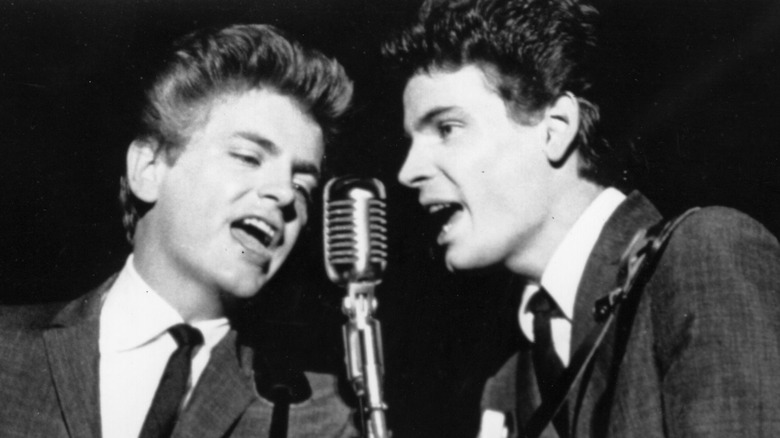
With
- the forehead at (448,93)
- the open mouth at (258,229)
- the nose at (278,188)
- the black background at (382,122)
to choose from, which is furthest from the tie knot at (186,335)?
the forehead at (448,93)

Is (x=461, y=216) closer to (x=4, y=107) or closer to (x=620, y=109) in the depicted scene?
(x=620, y=109)

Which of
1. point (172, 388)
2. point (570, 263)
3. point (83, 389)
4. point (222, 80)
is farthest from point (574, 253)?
point (83, 389)

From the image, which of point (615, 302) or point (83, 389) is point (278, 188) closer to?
point (83, 389)

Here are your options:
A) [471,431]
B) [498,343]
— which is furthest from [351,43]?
[471,431]

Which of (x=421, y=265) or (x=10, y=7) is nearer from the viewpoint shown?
(x=10, y=7)

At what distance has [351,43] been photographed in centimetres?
297

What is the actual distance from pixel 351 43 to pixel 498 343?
1.09 meters

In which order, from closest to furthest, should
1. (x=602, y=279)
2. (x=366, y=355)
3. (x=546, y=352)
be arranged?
(x=366, y=355) < (x=602, y=279) < (x=546, y=352)

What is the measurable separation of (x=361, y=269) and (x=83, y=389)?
1.05 m

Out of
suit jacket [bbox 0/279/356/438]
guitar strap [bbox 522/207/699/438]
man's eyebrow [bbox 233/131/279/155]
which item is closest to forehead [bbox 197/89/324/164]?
man's eyebrow [bbox 233/131/279/155]

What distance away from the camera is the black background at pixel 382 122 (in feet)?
8.91

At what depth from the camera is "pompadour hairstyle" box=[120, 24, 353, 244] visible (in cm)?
280

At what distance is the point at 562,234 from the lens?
247 centimetres

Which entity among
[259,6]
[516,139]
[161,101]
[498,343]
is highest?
[259,6]
